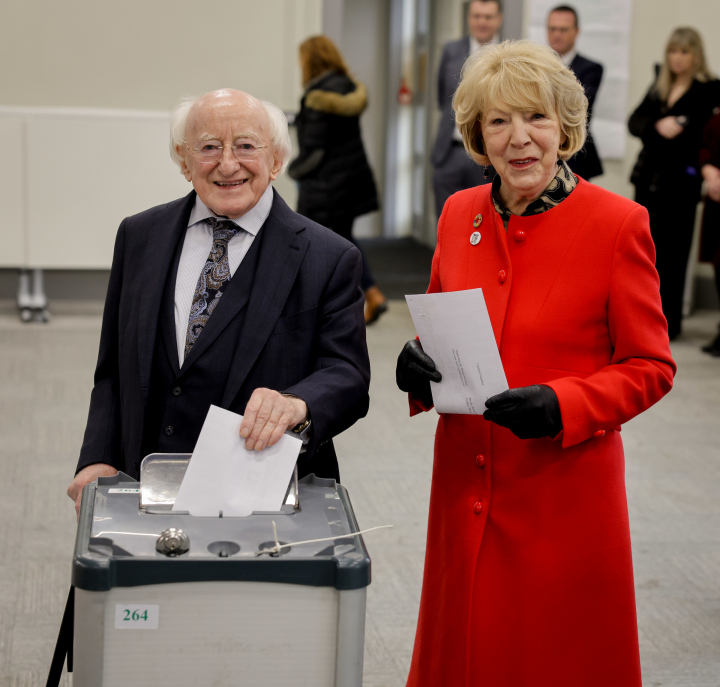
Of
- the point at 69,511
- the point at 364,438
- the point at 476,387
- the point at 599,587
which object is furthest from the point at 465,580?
the point at 364,438

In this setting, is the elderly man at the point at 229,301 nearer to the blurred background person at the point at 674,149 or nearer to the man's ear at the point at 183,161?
the man's ear at the point at 183,161

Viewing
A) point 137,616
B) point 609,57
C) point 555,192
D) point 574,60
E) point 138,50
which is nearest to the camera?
point 137,616

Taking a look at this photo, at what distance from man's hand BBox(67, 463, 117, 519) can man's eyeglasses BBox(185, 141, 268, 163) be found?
0.64 m

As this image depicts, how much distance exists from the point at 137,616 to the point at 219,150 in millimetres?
886

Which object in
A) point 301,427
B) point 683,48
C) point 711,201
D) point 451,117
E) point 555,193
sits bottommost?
point 711,201

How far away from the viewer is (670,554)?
11.7 ft

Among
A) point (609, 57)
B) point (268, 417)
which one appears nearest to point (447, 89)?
point (609, 57)

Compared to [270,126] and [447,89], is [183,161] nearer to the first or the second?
[270,126]

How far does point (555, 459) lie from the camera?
1820 millimetres

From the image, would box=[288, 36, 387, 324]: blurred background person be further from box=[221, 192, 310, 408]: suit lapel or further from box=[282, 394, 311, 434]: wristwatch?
box=[282, 394, 311, 434]: wristwatch

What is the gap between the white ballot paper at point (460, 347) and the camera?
167cm

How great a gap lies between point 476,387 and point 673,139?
5.27 meters

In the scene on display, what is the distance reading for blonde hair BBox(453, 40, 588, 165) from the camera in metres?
1.72

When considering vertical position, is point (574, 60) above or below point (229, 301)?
above
